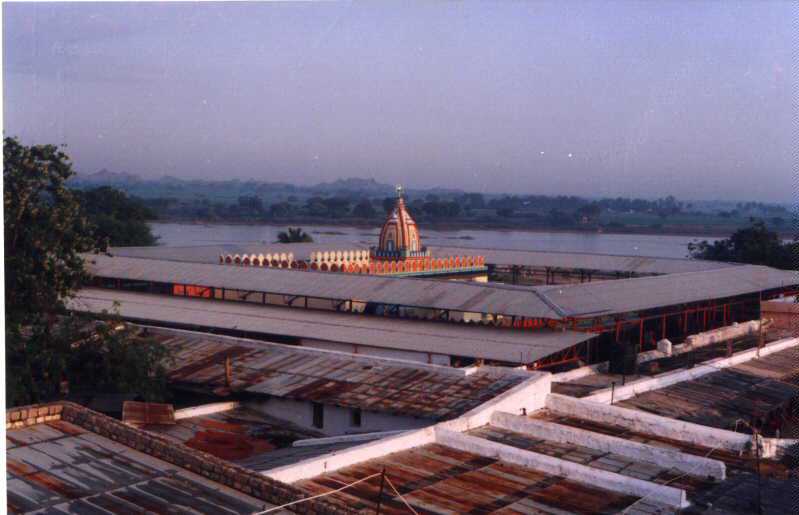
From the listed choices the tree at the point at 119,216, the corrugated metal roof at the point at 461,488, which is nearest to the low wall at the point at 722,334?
the corrugated metal roof at the point at 461,488

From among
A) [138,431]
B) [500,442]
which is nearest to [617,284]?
[500,442]

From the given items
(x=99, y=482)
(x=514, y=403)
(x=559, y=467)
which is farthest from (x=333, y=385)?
(x=99, y=482)

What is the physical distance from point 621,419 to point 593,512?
3724 mm

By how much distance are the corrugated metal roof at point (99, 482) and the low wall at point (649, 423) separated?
6663mm

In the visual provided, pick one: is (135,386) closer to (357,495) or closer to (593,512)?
(357,495)

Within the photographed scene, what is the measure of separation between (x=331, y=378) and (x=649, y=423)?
581 cm

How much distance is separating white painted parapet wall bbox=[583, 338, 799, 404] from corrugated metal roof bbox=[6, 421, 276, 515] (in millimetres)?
7693

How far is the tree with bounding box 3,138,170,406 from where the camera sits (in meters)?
16.5

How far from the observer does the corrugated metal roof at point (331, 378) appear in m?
14.2

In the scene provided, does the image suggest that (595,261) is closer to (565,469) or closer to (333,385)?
(333,385)

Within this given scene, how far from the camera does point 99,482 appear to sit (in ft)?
27.9

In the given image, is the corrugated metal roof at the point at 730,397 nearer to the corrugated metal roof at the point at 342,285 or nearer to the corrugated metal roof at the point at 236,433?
the corrugated metal roof at the point at 342,285

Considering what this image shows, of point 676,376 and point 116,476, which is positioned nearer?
point 116,476

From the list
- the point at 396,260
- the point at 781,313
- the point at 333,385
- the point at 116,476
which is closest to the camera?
the point at 116,476
